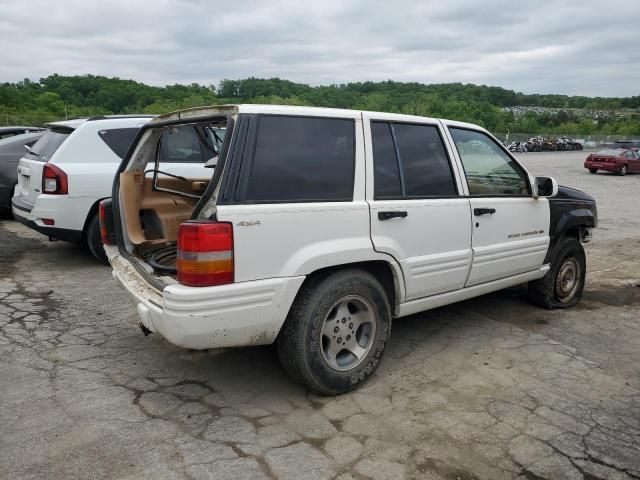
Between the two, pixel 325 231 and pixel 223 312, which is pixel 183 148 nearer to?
pixel 325 231

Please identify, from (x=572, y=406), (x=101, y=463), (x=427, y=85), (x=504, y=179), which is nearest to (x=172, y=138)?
(x=504, y=179)

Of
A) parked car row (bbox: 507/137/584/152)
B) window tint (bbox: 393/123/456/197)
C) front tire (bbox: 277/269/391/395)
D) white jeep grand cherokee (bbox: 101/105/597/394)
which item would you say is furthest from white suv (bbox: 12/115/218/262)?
parked car row (bbox: 507/137/584/152)

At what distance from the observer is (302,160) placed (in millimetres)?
3223

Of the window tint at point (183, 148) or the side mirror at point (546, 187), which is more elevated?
the window tint at point (183, 148)

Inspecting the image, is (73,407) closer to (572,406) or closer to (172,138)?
(572,406)

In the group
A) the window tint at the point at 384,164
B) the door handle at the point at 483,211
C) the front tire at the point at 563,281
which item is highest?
the window tint at the point at 384,164

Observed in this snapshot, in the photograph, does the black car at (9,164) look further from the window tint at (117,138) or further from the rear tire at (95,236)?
the rear tire at (95,236)

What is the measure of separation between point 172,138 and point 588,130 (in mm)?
104438

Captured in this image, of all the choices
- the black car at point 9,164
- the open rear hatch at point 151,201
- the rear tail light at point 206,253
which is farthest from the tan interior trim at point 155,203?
the black car at point 9,164

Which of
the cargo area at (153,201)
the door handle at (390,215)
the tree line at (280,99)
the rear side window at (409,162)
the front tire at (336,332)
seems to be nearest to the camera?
the front tire at (336,332)

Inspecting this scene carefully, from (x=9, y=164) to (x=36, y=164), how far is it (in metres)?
3.18

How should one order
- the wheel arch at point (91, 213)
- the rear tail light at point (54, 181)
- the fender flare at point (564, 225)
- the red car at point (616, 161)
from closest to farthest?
the fender flare at point (564, 225) < the rear tail light at point (54, 181) < the wheel arch at point (91, 213) < the red car at point (616, 161)

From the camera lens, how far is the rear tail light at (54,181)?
616 centimetres

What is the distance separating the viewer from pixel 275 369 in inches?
151
